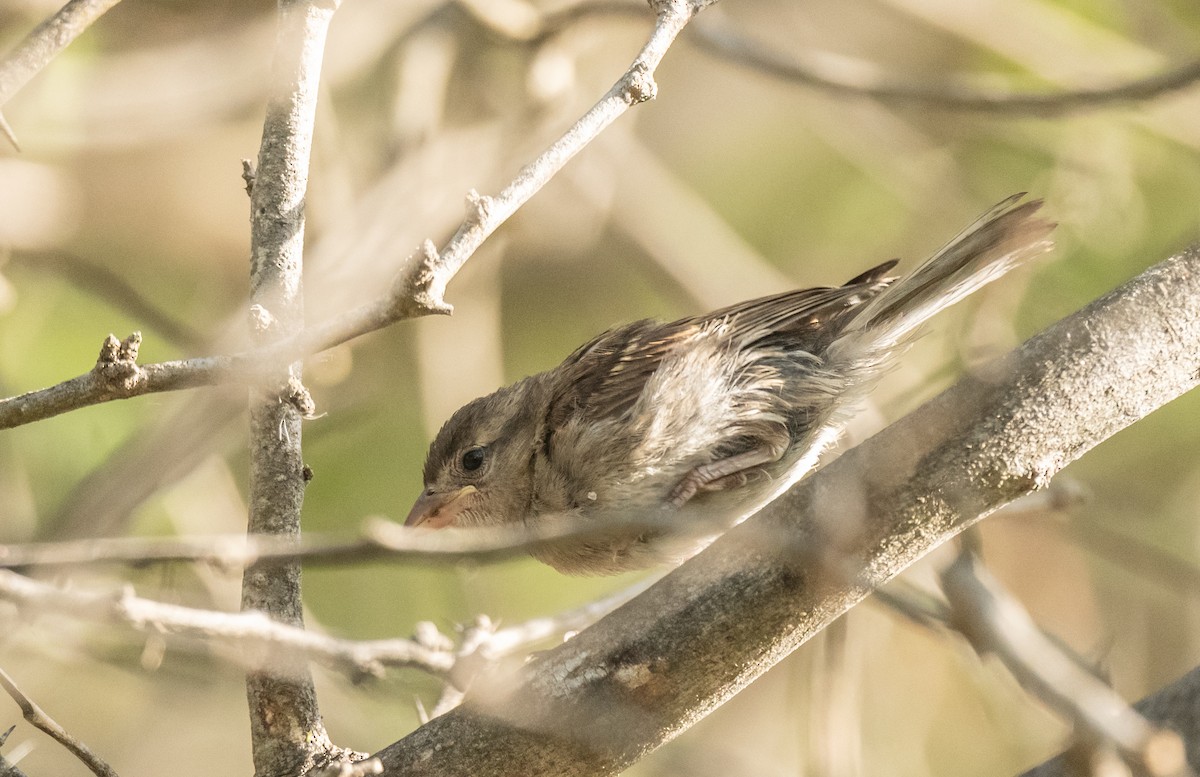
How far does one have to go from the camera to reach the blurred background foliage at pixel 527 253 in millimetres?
5000

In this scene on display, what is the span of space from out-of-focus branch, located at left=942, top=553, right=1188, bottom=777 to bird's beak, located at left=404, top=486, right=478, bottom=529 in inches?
75.1

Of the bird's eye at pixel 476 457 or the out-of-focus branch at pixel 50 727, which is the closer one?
the out-of-focus branch at pixel 50 727

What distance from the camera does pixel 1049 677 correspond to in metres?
2.47

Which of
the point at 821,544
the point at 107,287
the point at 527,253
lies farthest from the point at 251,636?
the point at 527,253

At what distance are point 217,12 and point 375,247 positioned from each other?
1.86m

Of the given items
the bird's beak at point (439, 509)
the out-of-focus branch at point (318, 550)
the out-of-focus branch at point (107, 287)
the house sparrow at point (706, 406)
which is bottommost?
the out-of-focus branch at point (318, 550)

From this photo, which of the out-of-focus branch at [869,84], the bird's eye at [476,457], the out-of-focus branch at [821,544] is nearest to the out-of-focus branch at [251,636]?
the out-of-focus branch at [821,544]

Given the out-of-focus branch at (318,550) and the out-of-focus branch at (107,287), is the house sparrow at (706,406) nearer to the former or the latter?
the out-of-focus branch at (107,287)

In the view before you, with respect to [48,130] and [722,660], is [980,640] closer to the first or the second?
[722,660]

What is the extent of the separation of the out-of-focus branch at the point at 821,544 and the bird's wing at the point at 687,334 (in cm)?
139

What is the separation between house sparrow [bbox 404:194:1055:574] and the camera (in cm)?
354

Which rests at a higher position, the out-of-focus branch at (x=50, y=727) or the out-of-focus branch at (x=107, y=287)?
the out-of-focus branch at (x=107, y=287)

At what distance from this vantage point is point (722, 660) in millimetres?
Answer: 2375

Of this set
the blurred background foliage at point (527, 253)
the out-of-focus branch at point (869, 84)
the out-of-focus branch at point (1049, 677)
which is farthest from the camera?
the blurred background foliage at point (527, 253)
